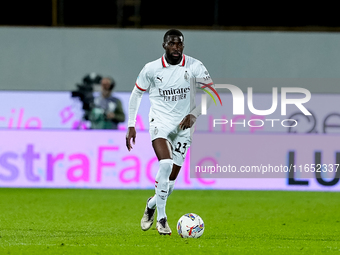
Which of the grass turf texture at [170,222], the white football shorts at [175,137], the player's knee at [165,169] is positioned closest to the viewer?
the grass turf texture at [170,222]

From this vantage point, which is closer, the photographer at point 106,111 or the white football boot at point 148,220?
the white football boot at point 148,220

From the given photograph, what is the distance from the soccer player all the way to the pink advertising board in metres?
5.51

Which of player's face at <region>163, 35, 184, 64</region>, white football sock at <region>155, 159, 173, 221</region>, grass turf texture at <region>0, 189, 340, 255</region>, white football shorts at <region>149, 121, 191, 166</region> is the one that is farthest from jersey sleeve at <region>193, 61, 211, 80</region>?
grass turf texture at <region>0, 189, 340, 255</region>

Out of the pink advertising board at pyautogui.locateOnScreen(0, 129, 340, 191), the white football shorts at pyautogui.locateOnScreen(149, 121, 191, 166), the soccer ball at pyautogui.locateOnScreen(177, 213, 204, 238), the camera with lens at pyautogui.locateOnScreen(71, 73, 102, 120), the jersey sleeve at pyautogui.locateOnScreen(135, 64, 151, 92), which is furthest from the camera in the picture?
the camera with lens at pyautogui.locateOnScreen(71, 73, 102, 120)

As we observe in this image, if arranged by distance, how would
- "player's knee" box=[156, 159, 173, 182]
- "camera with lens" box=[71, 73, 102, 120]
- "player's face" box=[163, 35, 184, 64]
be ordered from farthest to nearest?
"camera with lens" box=[71, 73, 102, 120]
"player's face" box=[163, 35, 184, 64]
"player's knee" box=[156, 159, 173, 182]

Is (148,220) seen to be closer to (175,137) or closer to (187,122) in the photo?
(175,137)

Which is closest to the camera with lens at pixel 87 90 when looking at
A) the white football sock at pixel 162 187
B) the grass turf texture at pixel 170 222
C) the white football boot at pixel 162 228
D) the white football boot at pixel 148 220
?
the grass turf texture at pixel 170 222

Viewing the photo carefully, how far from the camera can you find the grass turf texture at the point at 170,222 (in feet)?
19.4

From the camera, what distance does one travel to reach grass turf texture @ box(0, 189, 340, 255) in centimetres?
592

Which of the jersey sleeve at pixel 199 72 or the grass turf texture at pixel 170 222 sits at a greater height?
the jersey sleeve at pixel 199 72

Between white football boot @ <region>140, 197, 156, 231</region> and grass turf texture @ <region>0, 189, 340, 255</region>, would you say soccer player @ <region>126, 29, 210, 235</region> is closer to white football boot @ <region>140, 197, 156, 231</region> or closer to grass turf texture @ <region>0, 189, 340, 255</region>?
white football boot @ <region>140, 197, 156, 231</region>

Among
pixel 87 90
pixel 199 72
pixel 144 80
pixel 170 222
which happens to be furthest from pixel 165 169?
pixel 87 90

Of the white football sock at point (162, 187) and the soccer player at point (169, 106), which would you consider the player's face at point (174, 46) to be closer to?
the soccer player at point (169, 106)

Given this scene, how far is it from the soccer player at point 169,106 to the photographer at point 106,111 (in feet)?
20.0
